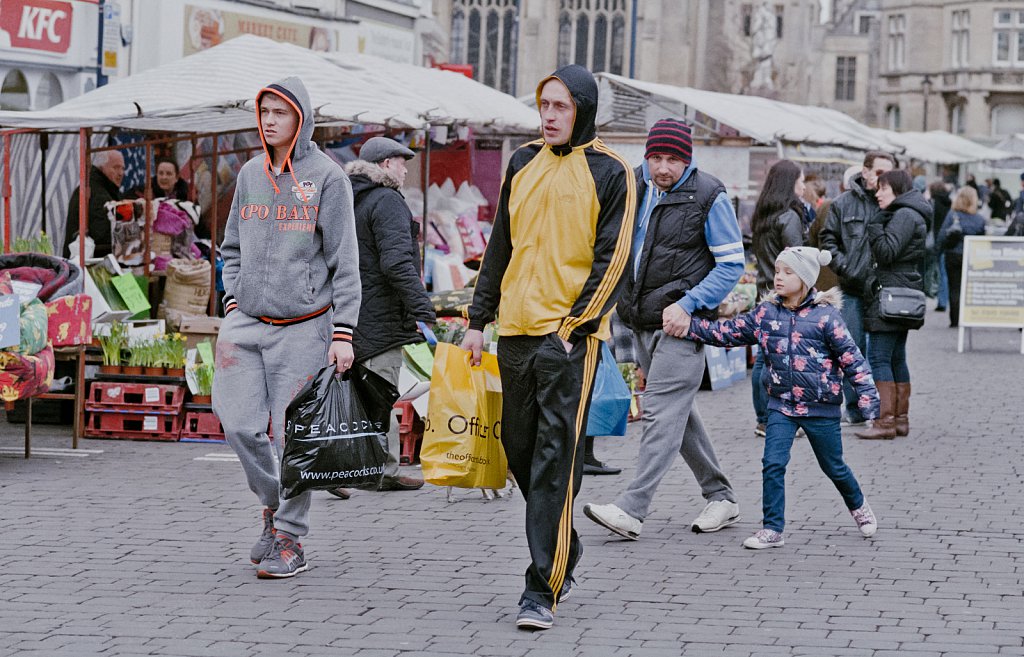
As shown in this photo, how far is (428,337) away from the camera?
29.5 feet

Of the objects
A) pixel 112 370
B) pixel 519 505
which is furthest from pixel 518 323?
pixel 112 370

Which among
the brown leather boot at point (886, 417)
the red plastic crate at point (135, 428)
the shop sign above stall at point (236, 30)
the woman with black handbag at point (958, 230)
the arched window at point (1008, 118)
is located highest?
the arched window at point (1008, 118)

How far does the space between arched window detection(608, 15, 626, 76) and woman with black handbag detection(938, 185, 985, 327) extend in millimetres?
55643

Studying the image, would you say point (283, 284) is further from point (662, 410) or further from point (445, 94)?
point (445, 94)

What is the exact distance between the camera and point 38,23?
14977 millimetres

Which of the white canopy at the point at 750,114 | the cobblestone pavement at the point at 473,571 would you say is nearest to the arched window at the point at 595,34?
the white canopy at the point at 750,114

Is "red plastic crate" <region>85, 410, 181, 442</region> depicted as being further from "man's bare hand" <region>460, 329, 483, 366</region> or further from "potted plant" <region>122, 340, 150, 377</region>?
"man's bare hand" <region>460, 329, 483, 366</region>

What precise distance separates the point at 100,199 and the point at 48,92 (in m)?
2.87

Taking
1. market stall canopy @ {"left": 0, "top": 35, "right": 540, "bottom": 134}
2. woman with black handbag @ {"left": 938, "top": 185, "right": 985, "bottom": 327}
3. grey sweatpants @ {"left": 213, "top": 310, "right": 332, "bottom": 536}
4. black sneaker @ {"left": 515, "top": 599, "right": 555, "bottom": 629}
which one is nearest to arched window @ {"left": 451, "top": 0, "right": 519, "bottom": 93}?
woman with black handbag @ {"left": 938, "top": 185, "right": 985, "bottom": 327}

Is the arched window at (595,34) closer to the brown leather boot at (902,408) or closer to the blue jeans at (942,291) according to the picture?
the blue jeans at (942,291)

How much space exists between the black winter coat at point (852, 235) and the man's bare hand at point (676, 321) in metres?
4.30

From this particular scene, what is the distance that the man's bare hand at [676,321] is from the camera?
294 inches

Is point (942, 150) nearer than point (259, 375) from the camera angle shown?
No

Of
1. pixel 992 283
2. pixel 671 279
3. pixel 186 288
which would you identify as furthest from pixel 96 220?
pixel 992 283
